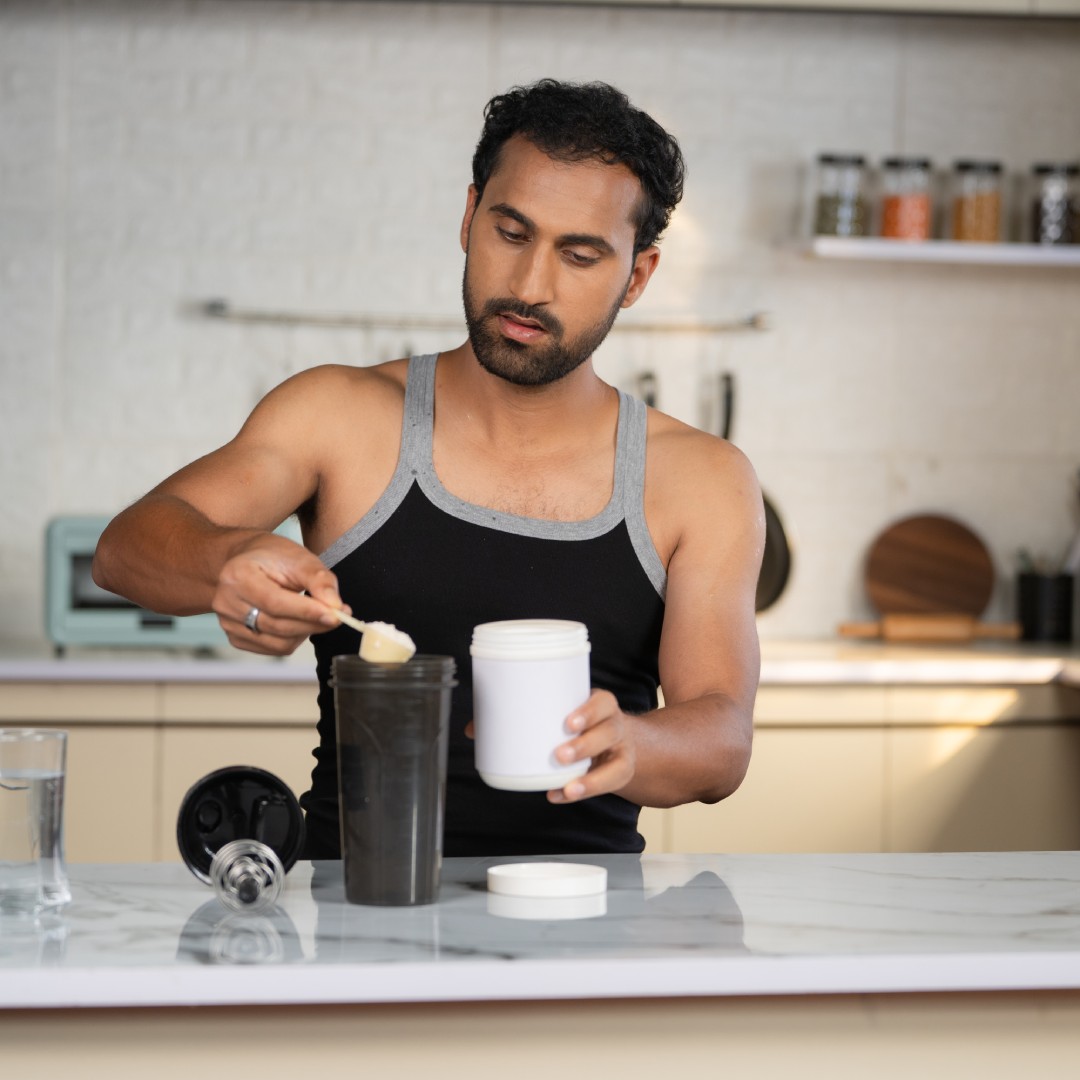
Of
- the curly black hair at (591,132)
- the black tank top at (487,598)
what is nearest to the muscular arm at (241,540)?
the black tank top at (487,598)

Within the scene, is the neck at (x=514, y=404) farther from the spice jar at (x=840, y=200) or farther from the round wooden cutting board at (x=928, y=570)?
the round wooden cutting board at (x=928, y=570)

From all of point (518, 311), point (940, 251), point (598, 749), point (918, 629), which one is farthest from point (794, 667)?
point (598, 749)

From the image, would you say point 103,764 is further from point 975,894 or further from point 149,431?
point 975,894

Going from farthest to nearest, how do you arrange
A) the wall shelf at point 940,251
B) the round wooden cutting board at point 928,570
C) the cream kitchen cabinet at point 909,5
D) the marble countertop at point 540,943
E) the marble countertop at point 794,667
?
the round wooden cutting board at point 928,570
the wall shelf at point 940,251
the cream kitchen cabinet at point 909,5
the marble countertop at point 794,667
the marble countertop at point 540,943

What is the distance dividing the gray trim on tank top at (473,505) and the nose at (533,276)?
23cm

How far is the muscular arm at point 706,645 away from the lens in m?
1.45

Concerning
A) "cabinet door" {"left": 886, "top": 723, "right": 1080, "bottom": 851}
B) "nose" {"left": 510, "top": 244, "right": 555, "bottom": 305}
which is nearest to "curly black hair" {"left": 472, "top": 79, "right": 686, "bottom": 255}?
"nose" {"left": 510, "top": 244, "right": 555, "bottom": 305}

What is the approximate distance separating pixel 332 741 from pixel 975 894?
0.69 m

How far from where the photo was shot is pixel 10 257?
3533 millimetres

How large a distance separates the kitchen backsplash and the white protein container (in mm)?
2544

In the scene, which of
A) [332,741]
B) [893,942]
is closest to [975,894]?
[893,942]

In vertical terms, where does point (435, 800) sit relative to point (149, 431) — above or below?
below

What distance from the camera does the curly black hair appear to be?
1658 mm

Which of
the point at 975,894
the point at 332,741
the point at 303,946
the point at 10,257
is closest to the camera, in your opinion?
the point at 303,946
